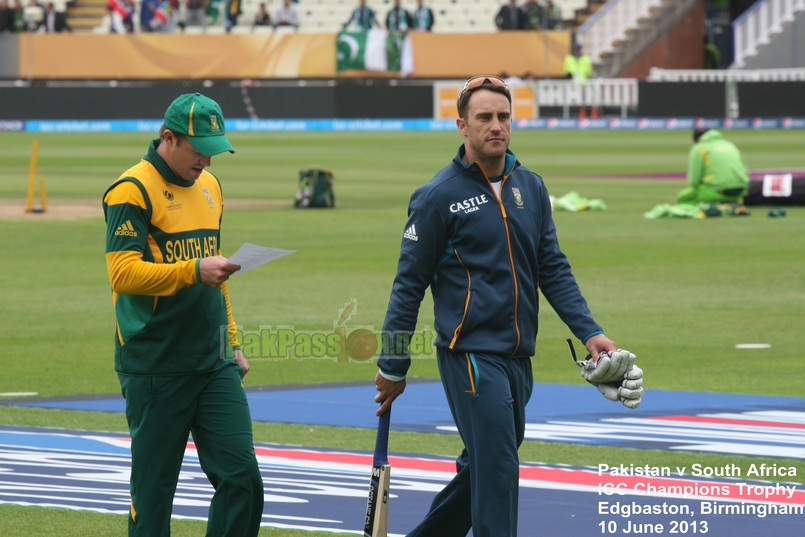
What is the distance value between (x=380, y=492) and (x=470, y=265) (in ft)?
3.09

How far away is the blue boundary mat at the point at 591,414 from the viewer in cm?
973

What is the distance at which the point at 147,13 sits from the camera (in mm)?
61250

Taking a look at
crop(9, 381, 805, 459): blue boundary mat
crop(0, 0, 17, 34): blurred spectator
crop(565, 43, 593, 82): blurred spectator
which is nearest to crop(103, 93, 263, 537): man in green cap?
crop(9, 381, 805, 459): blue boundary mat

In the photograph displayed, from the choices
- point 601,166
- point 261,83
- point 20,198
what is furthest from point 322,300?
point 261,83

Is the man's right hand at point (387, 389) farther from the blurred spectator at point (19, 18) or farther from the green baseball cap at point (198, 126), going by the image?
the blurred spectator at point (19, 18)

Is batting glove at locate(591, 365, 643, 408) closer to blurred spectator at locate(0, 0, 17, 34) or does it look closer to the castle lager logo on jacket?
the castle lager logo on jacket

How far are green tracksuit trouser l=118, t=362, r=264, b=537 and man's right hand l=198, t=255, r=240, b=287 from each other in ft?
1.50

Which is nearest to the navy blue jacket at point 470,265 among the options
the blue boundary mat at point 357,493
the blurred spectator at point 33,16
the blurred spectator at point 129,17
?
the blue boundary mat at point 357,493

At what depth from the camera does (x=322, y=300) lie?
16.9 m

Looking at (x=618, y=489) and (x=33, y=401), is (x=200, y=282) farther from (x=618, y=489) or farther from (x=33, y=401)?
(x=33, y=401)

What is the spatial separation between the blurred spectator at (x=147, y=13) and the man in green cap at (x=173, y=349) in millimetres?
56187

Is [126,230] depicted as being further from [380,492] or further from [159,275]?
[380,492]

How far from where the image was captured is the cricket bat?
20.2ft

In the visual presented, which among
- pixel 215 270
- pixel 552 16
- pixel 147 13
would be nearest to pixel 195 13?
pixel 147 13
